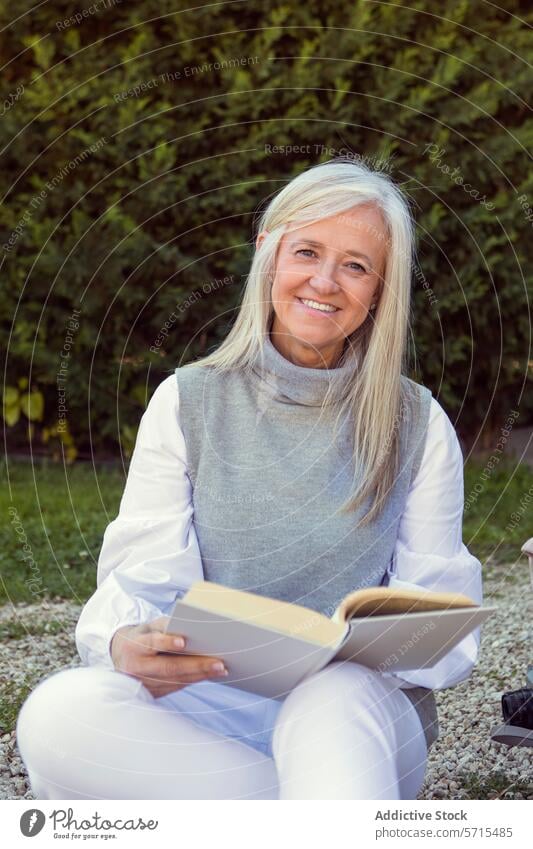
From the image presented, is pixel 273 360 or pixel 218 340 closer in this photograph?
pixel 273 360

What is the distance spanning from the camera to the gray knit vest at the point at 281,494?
2.13 metres

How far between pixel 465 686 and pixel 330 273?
1512mm

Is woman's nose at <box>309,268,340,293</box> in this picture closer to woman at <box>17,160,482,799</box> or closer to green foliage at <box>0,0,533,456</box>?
woman at <box>17,160,482,799</box>

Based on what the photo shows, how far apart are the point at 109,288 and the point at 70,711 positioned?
328cm

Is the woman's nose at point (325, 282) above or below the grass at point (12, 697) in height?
above

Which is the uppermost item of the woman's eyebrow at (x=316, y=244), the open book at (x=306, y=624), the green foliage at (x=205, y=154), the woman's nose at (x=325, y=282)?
the green foliage at (x=205, y=154)

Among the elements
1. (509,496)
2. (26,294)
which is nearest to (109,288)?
(26,294)

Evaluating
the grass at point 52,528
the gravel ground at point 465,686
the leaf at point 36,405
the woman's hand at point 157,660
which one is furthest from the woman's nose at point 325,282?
the leaf at point 36,405

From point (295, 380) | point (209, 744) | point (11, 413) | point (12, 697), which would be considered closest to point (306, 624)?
point (209, 744)

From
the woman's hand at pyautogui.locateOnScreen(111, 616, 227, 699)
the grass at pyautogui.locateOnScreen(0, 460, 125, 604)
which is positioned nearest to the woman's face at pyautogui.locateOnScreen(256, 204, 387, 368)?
the woman's hand at pyautogui.locateOnScreen(111, 616, 227, 699)

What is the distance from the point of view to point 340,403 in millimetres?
2242

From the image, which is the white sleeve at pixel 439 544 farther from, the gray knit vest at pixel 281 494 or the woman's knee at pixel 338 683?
the woman's knee at pixel 338 683

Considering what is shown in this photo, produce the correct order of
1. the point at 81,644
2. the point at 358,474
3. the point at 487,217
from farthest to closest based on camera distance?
the point at 487,217 < the point at 358,474 < the point at 81,644
